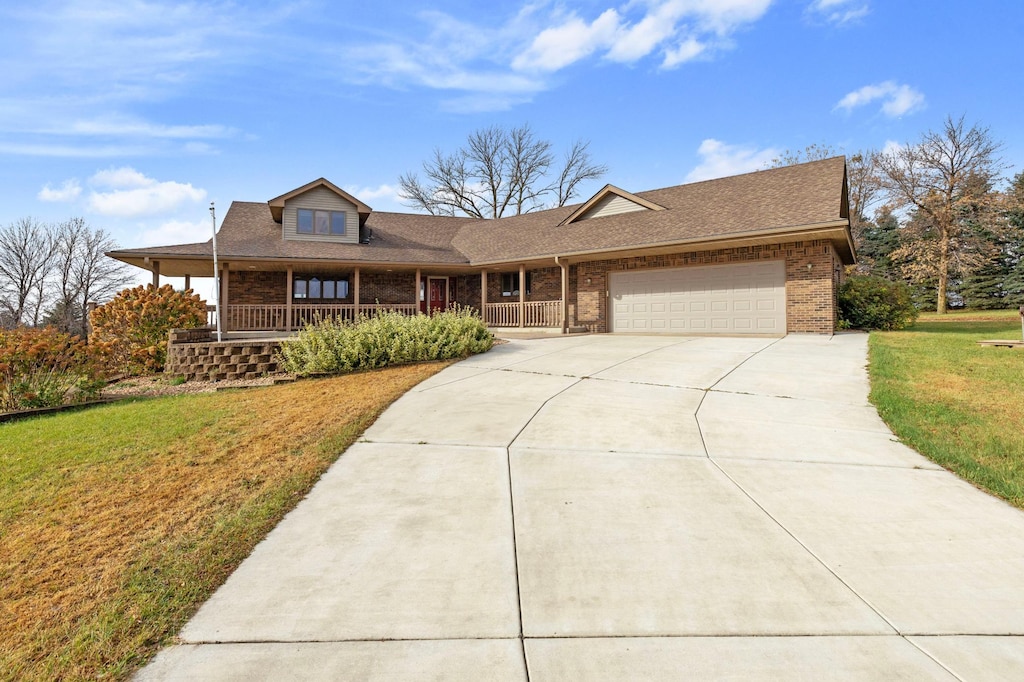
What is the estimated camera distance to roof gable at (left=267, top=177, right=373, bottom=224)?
1916 centimetres

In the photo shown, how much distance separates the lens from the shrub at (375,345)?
949 cm

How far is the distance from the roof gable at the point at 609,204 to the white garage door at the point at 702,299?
11.5 ft

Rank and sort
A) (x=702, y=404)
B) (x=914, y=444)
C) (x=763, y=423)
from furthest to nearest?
(x=702, y=404)
(x=763, y=423)
(x=914, y=444)

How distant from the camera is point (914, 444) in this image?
5.03 m

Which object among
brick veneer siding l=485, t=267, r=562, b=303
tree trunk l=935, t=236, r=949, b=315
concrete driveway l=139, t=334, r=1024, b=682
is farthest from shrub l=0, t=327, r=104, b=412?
tree trunk l=935, t=236, r=949, b=315

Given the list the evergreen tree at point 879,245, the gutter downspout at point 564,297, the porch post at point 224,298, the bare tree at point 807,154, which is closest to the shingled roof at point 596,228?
the gutter downspout at point 564,297

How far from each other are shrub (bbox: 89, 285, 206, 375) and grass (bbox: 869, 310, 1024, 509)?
14378mm

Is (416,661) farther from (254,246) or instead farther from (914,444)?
(254,246)

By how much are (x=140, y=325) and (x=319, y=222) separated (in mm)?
9441

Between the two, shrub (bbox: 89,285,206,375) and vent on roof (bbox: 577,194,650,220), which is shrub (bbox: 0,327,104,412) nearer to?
shrub (bbox: 89,285,206,375)

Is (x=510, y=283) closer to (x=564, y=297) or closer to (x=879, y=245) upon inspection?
(x=564, y=297)

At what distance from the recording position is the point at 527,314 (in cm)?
1889

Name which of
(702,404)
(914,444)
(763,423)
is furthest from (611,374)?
(914,444)

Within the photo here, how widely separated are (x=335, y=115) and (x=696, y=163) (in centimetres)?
2998
